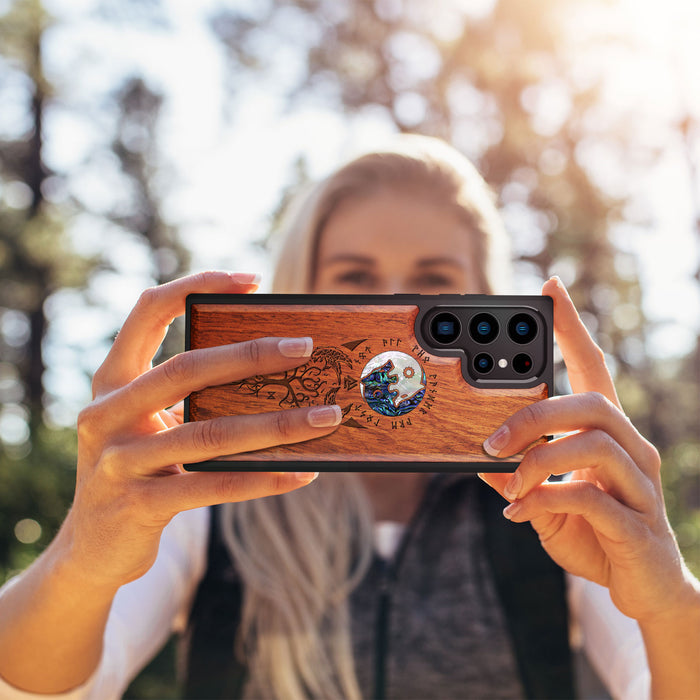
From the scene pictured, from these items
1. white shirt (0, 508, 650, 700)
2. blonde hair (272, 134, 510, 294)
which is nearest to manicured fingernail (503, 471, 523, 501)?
white shirt (0, 508, 650, 700)

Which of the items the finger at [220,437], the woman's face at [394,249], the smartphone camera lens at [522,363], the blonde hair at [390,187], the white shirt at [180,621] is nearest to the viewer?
the finger at [220,437]

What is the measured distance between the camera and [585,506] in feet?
4.35

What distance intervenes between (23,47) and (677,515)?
42.6ft

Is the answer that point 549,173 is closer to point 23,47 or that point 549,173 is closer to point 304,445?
point 23,47

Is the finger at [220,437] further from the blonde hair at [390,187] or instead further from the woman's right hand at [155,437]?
the blonde hair at [390,187]

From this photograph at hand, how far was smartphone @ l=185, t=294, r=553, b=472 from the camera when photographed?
52.7 inches

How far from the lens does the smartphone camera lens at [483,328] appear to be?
1.39 metres

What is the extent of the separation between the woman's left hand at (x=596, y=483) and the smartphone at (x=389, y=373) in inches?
2.8

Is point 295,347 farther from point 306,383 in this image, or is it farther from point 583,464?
point 583,464

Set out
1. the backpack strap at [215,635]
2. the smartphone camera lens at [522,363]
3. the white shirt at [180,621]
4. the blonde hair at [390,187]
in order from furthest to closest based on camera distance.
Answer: the blonde hair at [390,187]
the backpack strap at [215,635]
the white shirt at [180,621]
the smartphone camera lens at [522,363]

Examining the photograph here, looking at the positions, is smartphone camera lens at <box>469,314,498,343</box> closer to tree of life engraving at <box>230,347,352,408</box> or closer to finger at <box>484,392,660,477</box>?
finger at <box>484,392,660,477</box>

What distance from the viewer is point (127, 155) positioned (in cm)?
1508

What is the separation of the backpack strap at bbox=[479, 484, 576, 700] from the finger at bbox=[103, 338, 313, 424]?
5.12ft

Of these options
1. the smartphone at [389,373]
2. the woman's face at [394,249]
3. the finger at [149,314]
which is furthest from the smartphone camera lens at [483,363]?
the woman's face at [394,249]
